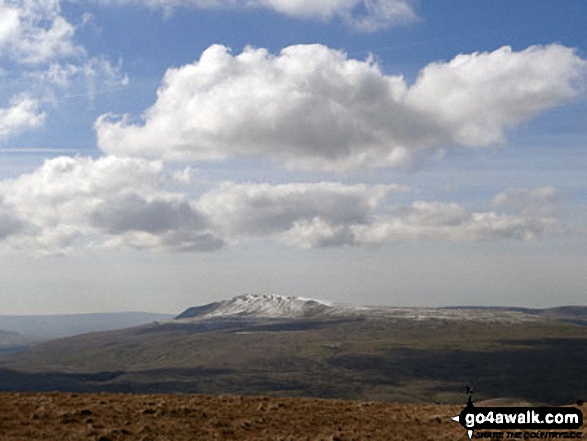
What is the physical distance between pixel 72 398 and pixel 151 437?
14.3 meters

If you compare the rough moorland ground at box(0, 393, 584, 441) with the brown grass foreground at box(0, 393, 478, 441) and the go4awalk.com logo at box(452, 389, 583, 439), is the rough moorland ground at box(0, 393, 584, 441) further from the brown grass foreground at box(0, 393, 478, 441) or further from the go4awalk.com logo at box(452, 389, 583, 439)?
the go4awalk.com logo at box(452, 389, 583, 439)

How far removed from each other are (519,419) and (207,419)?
1909 centimetres

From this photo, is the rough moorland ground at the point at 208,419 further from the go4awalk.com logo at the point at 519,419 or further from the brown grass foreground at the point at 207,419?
the go4awalk.com logo at the point at 519,419

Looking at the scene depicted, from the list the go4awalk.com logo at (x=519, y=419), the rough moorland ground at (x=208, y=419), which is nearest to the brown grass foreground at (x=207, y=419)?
the rough moorland ground at (x=208, y=419)

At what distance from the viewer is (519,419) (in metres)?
35.7

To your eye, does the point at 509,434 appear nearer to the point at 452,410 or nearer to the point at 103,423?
the point at 452,410

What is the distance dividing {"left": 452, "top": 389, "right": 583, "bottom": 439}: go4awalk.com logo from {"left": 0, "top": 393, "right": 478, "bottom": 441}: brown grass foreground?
1220 mm

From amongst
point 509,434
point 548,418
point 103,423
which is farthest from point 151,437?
point 548,418

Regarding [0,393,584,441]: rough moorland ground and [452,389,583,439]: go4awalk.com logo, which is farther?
[452,389,583,439]: go4awalk.com logo

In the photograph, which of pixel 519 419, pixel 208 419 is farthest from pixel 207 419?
pixel 519 419

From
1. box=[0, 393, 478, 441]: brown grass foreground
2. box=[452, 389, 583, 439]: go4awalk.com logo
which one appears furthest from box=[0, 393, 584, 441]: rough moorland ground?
box=[452, 389, 583, 439]: go4awalk.com logo

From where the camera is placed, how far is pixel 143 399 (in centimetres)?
4297

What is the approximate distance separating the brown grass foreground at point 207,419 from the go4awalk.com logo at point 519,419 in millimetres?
1220

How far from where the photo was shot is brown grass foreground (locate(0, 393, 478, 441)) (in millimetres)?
32031
